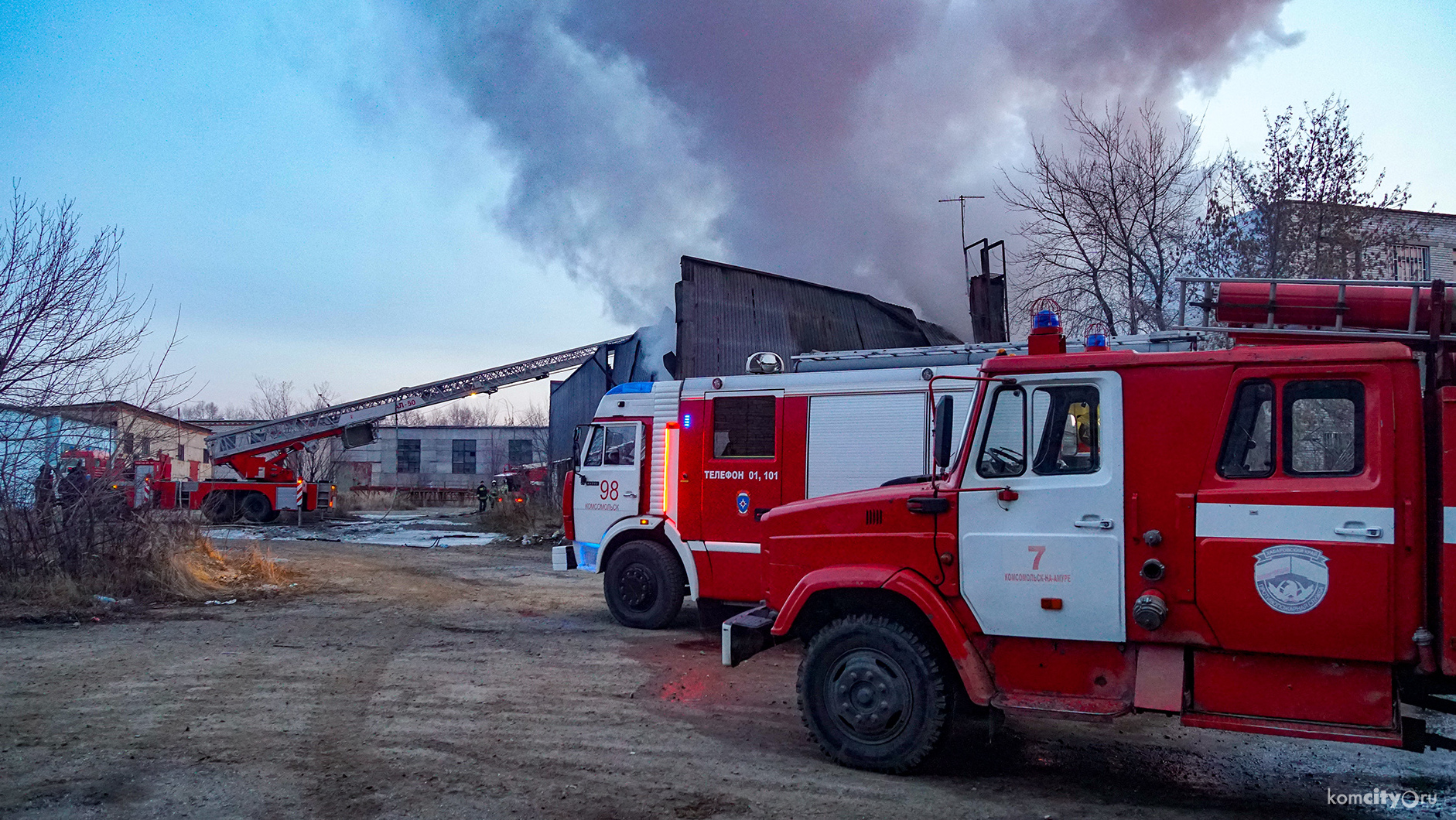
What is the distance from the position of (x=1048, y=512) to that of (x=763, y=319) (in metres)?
12.5

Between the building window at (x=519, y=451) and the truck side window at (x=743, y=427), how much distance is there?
52.9 metres

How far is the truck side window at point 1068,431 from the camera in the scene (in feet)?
15.8

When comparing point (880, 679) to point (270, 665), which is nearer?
point (880, 679)

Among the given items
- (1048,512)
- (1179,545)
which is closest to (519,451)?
(1048,512)

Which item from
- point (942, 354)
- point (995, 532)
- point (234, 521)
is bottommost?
point (234, 521)

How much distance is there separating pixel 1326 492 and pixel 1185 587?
78cm

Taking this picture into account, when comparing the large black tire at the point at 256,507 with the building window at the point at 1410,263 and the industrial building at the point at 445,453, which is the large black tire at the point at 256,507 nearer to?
Result: the building window at the point at 1410,263

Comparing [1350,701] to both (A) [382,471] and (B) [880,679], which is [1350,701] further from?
(A) [382,471]

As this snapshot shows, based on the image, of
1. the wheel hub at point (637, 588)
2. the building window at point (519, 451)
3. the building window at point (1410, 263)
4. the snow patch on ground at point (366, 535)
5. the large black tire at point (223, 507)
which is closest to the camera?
the wheel hub at point (637, 588)

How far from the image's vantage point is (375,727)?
237 inches

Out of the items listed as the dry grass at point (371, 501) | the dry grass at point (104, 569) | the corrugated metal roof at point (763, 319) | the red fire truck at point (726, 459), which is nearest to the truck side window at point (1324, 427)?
the red fire truck at point (726, 459)

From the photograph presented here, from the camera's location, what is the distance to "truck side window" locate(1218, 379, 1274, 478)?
4.46m

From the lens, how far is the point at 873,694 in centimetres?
512

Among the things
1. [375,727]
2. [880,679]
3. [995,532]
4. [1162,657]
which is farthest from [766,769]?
[375,727]
